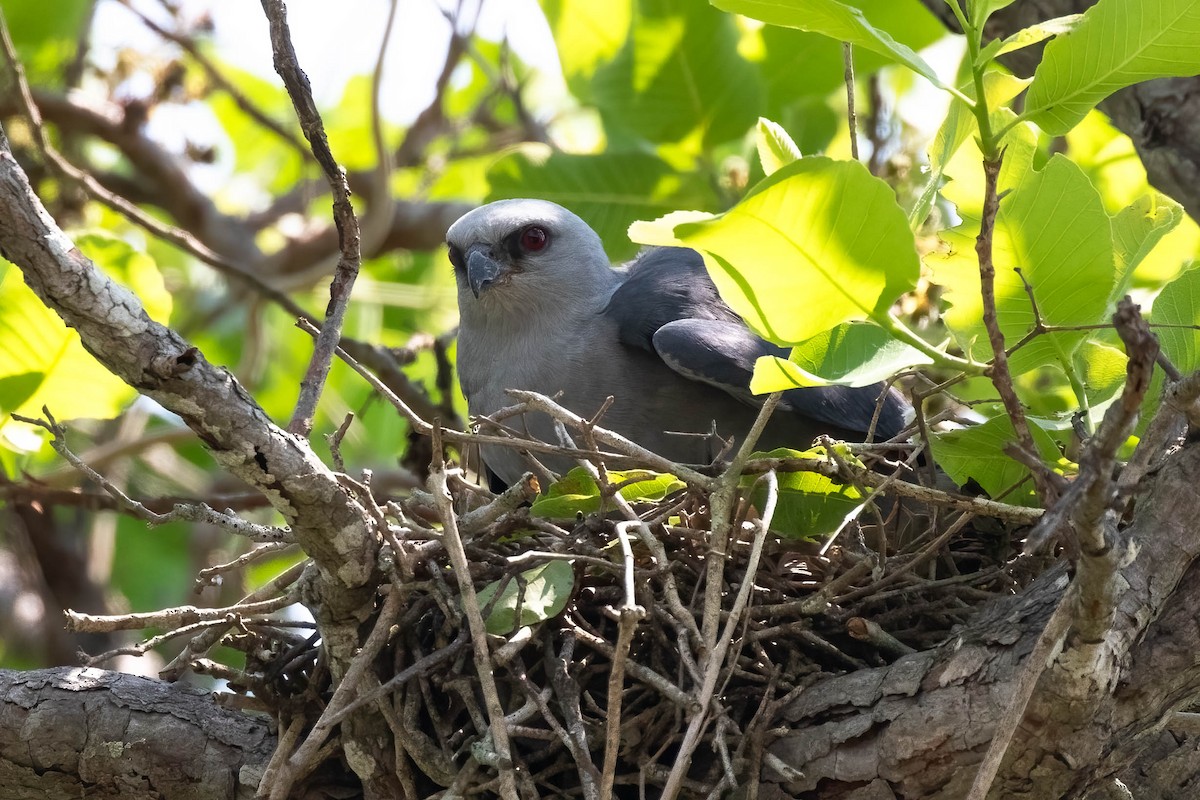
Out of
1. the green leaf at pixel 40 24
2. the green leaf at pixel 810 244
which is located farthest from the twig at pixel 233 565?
the green leaf at pixel 40 24

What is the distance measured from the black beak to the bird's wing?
437 millimetres

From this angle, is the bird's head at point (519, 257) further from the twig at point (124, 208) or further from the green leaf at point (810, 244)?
the green leaf at point (810, 244)

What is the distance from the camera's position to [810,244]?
2.25 meters

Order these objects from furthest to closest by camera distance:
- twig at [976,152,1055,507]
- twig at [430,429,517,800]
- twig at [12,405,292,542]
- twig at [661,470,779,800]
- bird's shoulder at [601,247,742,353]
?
1. bird's shoulder at [601,247,742,353]
2. twig at [12,405,292,542]
3. twig at [430,429,517,800]
4. twig at [661,470,779,800]
5. twig at [976,152,1055,507]

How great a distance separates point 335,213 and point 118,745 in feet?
4.52

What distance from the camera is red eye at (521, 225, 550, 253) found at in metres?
4.80

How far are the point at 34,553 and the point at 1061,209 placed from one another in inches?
215

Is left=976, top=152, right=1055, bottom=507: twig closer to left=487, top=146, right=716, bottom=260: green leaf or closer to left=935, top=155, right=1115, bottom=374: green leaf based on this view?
left=935, top=155, right=1115, bottom=374: green leaf

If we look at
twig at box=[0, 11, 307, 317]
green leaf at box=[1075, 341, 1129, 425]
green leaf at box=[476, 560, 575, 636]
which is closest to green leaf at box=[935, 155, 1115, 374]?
green leaf at box=[1075, 341, 1129, 425]

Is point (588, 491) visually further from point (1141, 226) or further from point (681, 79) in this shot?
point (681, 79)

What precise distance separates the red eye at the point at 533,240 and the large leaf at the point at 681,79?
63 centimetres

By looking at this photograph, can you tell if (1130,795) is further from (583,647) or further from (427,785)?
(427,785)

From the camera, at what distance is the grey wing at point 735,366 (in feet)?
12.8

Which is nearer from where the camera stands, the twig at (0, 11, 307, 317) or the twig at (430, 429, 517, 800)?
the twig at (430, 429, 517, 800)
